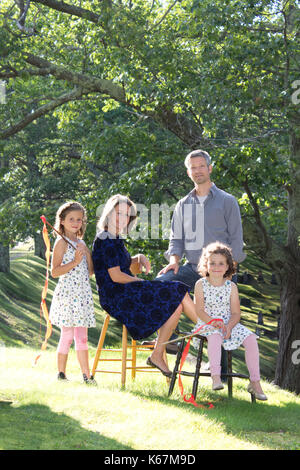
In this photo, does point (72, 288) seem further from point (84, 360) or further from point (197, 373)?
point (197, 373)

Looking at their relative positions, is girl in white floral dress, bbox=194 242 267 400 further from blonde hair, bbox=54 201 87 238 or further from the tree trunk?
the tree trunk

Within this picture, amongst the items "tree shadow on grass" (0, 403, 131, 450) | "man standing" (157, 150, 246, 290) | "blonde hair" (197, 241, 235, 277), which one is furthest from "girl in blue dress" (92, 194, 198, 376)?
"tree shadow on grass" (0, 403, 131, 450)

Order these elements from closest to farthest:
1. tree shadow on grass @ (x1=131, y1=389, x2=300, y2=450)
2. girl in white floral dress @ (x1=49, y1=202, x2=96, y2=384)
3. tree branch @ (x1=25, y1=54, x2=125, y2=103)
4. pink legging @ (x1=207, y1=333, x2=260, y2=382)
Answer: tree shadow on grass @ (x1=131, y1=389, x2=300, y2=450) → pink legging @ (x1=207, y1=333, x2=260, y2=382) → girl in white floral dress @ (x1=49, y1=202, x2=96, y2=384) → tree branch @ (x1=25, y1=54, x2=125, y2=103)

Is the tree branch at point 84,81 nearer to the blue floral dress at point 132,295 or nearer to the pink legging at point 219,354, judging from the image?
the blue floral dress at point 132,295

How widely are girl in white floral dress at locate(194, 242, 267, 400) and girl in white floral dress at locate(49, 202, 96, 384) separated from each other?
47.8 inches

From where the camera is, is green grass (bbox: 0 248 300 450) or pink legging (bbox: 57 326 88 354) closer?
green grass (bbox: 0 248 300 450)

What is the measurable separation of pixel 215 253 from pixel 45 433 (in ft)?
7.99

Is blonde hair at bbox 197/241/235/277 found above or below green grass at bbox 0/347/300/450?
above

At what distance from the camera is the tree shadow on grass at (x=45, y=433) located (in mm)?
4277

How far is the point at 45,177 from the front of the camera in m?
22.0

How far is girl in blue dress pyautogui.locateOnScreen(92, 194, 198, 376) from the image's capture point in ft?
20.5

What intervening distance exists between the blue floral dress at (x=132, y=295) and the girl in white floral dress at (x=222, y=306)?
242 mm

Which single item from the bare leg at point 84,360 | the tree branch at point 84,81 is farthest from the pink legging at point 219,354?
the tree branch at point 84,81
